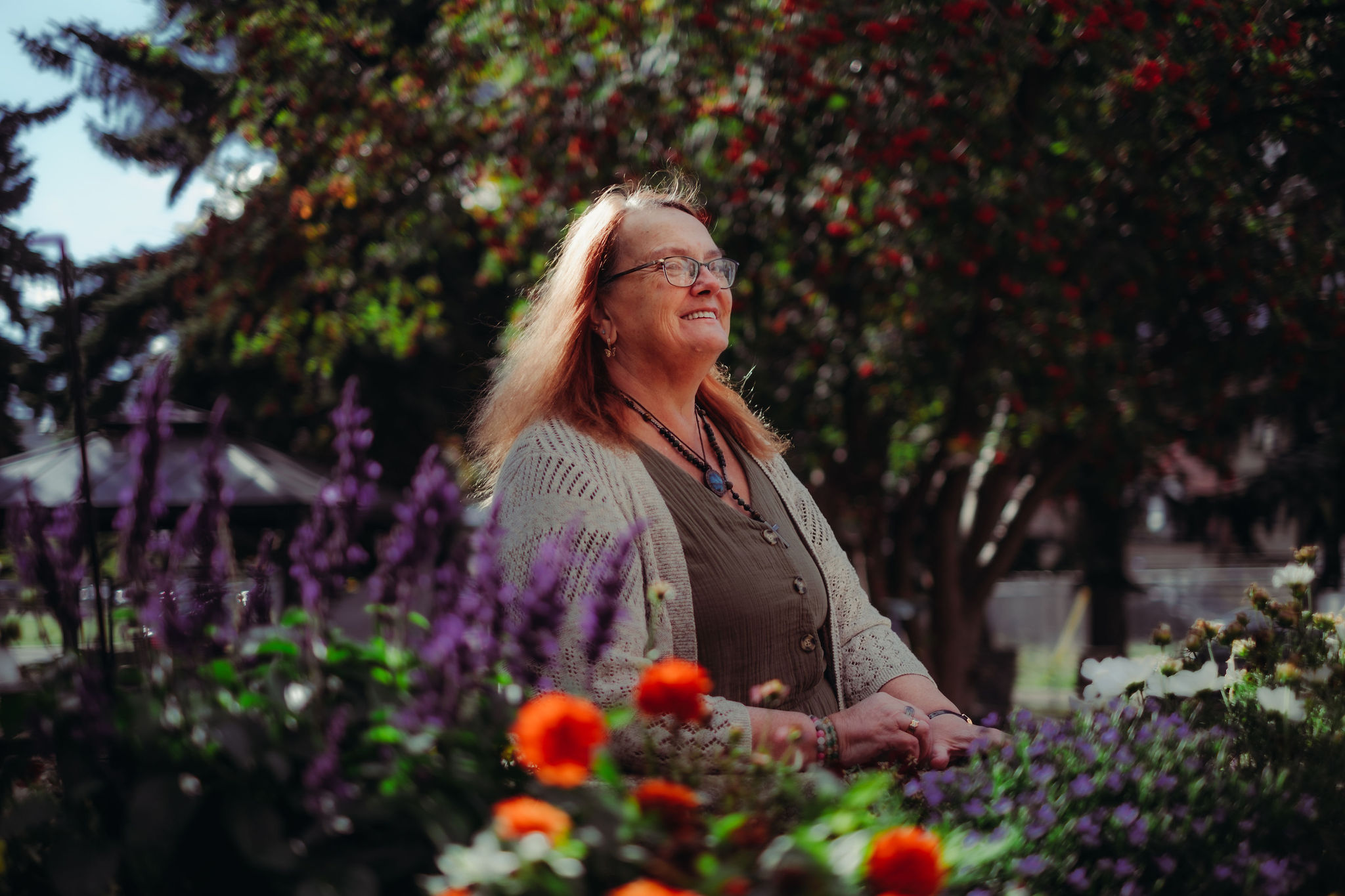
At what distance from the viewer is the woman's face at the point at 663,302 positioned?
2.19 meters

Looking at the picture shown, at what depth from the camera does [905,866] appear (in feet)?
2.96

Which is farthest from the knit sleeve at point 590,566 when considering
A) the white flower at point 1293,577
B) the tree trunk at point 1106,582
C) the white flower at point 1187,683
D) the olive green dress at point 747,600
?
the tree trunk at point 1106,582

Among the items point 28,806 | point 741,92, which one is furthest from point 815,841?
point 741,92

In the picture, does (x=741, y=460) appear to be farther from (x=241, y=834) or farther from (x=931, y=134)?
(x=931, y=134)

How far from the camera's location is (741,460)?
238 centimetres

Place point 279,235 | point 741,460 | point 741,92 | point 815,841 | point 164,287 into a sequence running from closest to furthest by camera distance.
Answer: point 815,841, point 741,460, point 741,92, point 279,235, point 164,287

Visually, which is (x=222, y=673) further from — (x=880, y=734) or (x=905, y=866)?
(x=880, y=734)

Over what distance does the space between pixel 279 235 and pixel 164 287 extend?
3.91 m

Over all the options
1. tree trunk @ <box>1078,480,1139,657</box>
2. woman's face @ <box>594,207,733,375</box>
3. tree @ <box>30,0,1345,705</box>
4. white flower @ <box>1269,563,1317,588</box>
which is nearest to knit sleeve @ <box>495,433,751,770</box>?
woman's face @ <box>594,207,733,375</box>

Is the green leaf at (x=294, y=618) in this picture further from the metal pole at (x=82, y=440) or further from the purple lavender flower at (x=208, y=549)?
the metal pole at (x=82, y=440)

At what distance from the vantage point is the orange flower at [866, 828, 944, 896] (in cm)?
90

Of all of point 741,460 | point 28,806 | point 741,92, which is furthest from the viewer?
point 741,92

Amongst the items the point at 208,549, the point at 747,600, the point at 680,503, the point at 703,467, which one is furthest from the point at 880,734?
the point at 208,549

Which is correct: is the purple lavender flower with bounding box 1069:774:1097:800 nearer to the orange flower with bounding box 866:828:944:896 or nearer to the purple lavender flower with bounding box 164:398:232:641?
the orange flower with bounding box 866:828:944:896
